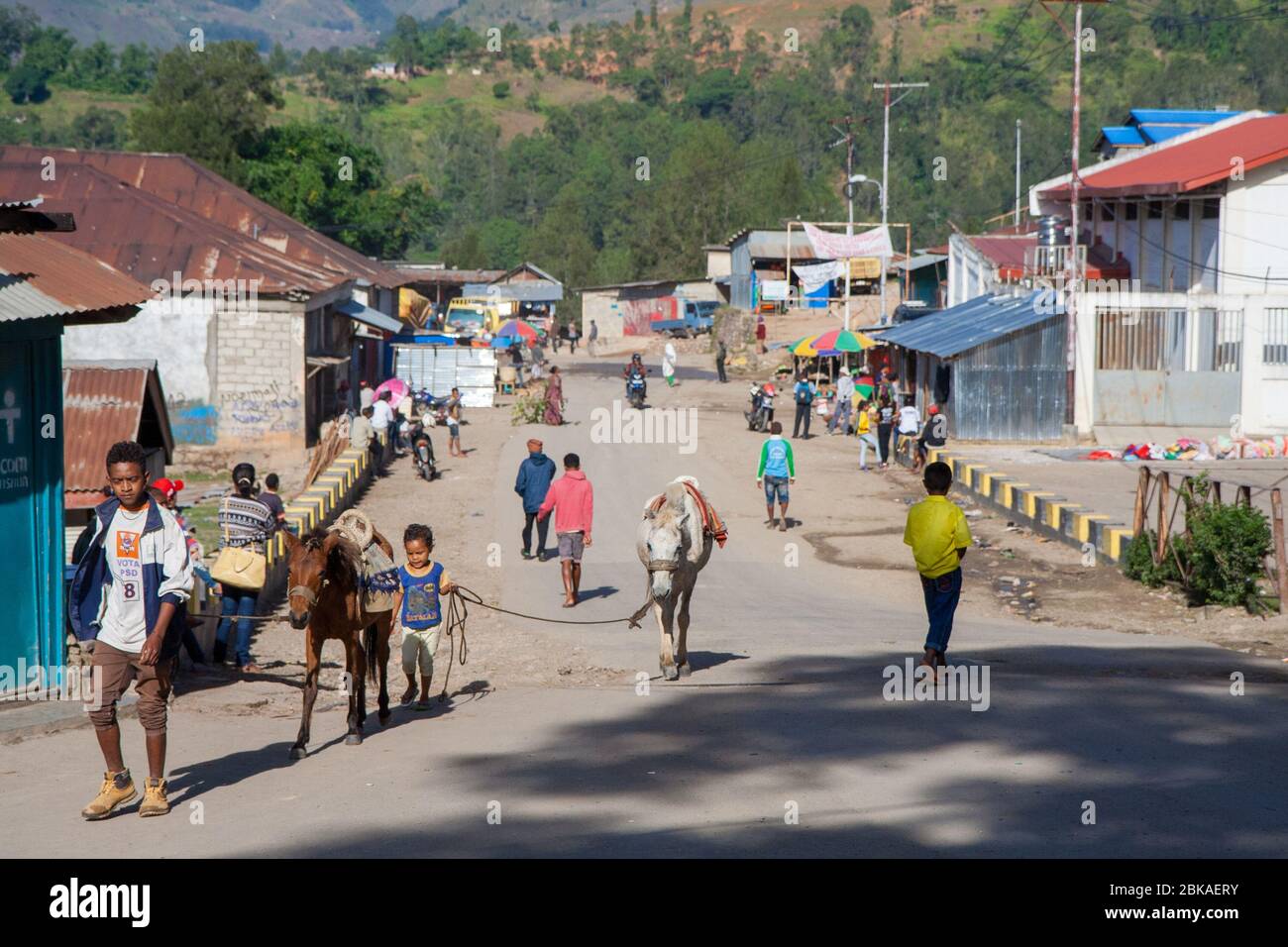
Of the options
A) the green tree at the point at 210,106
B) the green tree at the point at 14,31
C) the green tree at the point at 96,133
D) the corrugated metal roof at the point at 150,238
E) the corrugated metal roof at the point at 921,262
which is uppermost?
the green tree at the point at 14,31

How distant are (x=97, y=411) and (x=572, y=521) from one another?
575 cm

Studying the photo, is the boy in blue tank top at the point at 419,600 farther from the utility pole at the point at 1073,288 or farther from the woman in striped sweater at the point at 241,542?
the utility pole at the point at 1073,288

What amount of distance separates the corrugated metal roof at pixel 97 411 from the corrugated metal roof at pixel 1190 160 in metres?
24.7

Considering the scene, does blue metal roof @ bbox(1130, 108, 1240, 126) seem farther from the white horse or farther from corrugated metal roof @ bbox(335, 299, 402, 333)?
the white horse

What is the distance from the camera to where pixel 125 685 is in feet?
24.5

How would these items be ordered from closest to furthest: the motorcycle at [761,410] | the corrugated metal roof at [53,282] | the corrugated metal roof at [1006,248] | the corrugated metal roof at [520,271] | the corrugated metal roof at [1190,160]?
the corrugated metal roof at [53,282]
the corrugated metal roof at [1190,160]
the motorcycle at [761,410]
the corrugated metal roof at [1006,248]
the corrugated metal roof at [520,271]

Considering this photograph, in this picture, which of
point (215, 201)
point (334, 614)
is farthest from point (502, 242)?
point (334, 614)

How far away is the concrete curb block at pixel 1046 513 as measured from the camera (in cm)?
1889

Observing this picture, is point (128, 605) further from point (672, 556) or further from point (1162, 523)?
point (1162, 523)

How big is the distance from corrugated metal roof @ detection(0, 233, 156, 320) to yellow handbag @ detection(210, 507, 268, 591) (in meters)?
2.47

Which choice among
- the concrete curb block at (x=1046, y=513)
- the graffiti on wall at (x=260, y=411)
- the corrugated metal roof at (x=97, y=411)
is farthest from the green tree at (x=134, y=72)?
the corrugated metal roof at (x=97, y=411)
